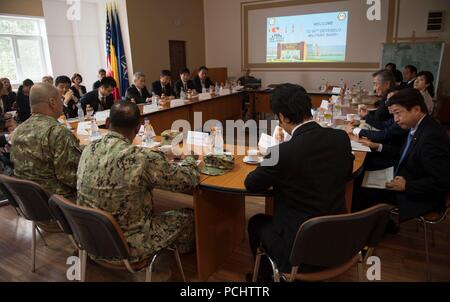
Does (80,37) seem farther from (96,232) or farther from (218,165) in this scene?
(96,232)

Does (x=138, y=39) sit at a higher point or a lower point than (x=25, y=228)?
higher

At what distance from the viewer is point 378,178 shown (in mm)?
2412

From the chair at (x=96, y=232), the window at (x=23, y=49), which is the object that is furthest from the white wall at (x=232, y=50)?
the chair at (x=96, y=232)

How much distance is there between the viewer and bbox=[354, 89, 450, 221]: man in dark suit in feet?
6.23

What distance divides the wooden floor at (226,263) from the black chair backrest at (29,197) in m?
0.57

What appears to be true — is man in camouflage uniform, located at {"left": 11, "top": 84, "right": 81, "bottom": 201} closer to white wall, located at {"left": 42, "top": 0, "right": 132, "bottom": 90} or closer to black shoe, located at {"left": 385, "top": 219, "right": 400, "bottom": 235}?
black shoe, located at {"left": 385, "top": 219, "right": 400, "bottom": 235}

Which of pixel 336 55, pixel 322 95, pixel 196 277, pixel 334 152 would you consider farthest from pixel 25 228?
pixel 336 55

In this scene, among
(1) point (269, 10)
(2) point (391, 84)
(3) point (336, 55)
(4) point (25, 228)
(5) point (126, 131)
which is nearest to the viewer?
(5) point (126, 131)

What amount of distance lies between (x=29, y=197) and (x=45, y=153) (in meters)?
0.33

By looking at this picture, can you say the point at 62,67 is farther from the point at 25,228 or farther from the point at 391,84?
the point at 391,84

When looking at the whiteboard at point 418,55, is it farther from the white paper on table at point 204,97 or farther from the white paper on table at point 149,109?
the white paper on table at point 149,109

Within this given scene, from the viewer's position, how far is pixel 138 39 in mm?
7281

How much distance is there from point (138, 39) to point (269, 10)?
3545 mm

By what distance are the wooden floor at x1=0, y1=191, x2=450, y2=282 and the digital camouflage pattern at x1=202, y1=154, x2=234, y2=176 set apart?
0.76 m
